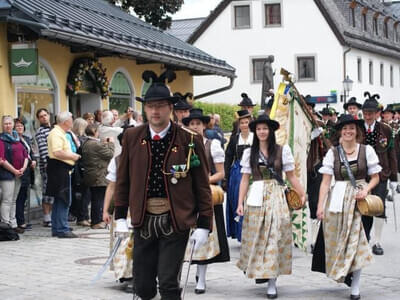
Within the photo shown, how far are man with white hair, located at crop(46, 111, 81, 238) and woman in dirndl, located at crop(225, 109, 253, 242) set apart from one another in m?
2.45

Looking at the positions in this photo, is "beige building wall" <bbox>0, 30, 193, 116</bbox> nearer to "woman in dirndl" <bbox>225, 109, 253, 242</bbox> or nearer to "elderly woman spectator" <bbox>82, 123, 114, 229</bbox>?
"elderly woman spectator" <bbox>82, 123, 114, 229</bbox>

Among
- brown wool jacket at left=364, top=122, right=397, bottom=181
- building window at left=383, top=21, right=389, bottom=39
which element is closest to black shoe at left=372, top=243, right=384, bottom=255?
brown wool jacket at left=364, top=122, right=397, bottom=181

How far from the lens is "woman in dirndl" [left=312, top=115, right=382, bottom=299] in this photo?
7.93 meters

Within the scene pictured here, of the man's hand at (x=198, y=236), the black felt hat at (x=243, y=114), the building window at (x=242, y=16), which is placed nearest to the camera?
the man's hand at (x=198, y=236)

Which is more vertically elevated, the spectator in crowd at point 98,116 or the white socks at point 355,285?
the spectator in crowd at point 98,116

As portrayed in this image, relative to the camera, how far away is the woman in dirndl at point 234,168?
1126 centimetres

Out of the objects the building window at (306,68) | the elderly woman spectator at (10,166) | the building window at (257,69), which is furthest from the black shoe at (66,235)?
the building window at (257,69)

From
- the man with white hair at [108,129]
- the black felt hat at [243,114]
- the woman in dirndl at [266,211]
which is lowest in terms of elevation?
the woman in dirndl at [266,211]

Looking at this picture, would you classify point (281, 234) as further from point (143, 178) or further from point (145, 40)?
point (145, 40)

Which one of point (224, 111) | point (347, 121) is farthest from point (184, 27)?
point (347, 121)

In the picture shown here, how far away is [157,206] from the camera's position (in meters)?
5.76

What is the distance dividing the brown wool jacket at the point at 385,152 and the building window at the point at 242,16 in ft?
124

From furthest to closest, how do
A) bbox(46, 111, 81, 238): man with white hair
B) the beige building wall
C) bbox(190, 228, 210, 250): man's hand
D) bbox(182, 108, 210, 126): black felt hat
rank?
the beige building wall → bbox(46, 111, 81, 238): man with white hair → bbox(182, 108, 210, 126): black felt hat → bbox(190, 228, 210, 250): man's hand

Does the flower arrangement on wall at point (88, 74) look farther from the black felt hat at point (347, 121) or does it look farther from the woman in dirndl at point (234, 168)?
the black felt hat at point (347, 121)
